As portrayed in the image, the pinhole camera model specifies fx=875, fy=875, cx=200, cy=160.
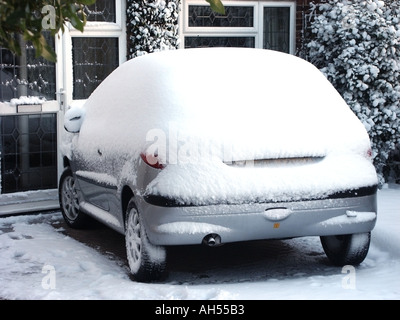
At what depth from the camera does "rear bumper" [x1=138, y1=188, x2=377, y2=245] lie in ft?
20.6

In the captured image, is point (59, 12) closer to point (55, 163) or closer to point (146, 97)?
point (146, 97)

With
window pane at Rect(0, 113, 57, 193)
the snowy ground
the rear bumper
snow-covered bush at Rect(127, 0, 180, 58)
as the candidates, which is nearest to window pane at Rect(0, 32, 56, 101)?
window pane at Rect(0, 113, 57, 193)

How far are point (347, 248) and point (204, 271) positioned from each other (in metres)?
1.19

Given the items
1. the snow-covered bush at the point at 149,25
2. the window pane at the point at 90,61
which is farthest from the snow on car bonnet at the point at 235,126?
the snow-covered bush at the point at 149,25

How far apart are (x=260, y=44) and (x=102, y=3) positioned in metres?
2.50

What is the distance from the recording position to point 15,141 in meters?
10.2

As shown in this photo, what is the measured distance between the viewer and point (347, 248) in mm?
7047

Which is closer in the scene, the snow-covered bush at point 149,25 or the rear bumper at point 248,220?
the rear bumper at point 248,220

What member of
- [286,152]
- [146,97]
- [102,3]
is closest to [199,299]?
[286,152]

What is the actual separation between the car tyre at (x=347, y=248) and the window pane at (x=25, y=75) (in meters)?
4.51

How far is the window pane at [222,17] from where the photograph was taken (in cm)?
1195

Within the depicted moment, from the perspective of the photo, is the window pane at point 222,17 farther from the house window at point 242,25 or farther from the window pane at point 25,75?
the window pane at point 25,75

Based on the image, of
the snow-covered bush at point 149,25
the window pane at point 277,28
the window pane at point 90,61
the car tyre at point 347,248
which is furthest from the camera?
the window pane at point 277,28
